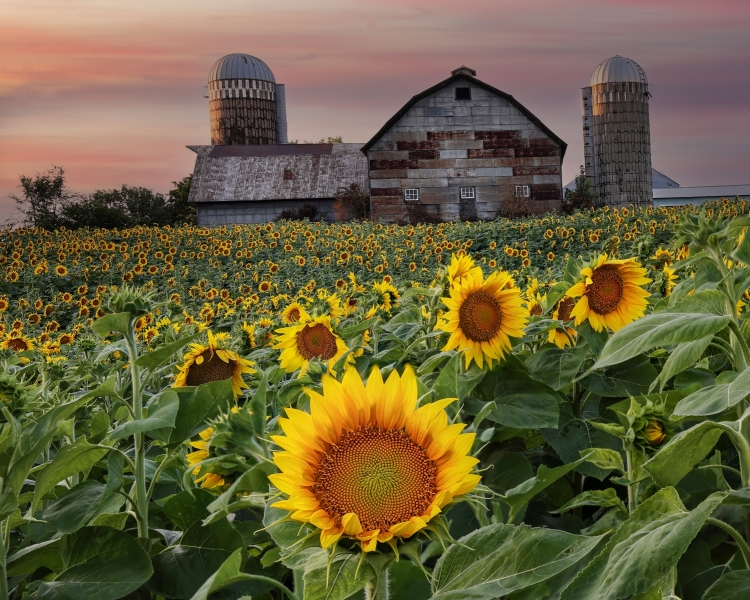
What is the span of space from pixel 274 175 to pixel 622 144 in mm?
11899

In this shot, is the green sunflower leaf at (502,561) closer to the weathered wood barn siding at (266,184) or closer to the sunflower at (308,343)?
the sunflower at (308,343)

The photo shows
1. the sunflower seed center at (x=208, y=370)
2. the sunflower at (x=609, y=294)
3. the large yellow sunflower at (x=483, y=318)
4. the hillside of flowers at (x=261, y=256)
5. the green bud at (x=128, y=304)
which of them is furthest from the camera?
the hillside of flowers at (x=261, y=256)

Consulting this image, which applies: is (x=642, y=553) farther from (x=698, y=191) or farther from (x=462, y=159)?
(x=698, y=191)

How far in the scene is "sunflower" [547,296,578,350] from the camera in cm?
202

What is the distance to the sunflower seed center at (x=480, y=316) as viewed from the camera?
5.75ft

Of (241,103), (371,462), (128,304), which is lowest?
(371,462)

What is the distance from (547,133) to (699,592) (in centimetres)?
2394

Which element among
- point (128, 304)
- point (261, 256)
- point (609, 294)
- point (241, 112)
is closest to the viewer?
point (128, 304)

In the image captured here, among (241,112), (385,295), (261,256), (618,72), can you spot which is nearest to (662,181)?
(618,72)

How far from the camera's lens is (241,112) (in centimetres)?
3897

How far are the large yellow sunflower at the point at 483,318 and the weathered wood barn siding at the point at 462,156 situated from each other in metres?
21.7

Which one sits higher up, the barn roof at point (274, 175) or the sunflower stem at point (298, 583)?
the barn roof at point (274, 175)

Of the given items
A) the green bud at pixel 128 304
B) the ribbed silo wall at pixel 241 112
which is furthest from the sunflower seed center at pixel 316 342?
the ribbed silo wall at pixel 241 112

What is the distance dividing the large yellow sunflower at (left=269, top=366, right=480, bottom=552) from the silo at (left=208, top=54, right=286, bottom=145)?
38.5 metres
